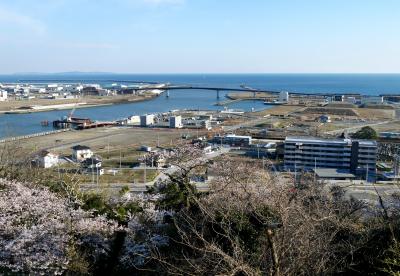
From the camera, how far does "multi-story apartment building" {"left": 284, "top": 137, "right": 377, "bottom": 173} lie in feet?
43.6

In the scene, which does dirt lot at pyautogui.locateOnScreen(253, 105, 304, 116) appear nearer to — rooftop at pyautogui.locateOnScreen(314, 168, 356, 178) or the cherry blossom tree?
rooftop at pyautogui.locateOnScreen(314, 168, 356, 178)

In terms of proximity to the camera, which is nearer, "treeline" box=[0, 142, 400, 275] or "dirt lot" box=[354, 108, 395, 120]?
"treeline" box=[0, 142, 400, 275]

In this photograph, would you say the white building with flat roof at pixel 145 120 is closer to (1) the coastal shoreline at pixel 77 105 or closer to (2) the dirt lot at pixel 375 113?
(1) the coastal shoreline at pixel 77 105

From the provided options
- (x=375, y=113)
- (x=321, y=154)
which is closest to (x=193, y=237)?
(x=321, y=154)

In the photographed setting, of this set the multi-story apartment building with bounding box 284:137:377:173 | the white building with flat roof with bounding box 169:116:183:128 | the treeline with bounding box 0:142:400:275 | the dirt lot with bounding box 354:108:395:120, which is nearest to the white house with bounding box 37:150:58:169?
the multi-story apartment building with bounding box 284:137:377:173

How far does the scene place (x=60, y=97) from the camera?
43281mm

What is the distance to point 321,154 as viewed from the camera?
1362 cm

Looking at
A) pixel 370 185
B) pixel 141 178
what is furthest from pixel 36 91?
pixel 370 185

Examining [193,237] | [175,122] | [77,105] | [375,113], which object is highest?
[193,237]

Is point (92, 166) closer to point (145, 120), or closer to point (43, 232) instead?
point (43, 232)

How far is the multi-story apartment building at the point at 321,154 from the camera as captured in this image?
13278 millimetres

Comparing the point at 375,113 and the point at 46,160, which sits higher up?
the point at 46,160

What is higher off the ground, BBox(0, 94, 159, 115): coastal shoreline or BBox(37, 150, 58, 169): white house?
BBox(37, 150, 58, 169): white house

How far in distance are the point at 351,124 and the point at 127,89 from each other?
3126 cm
